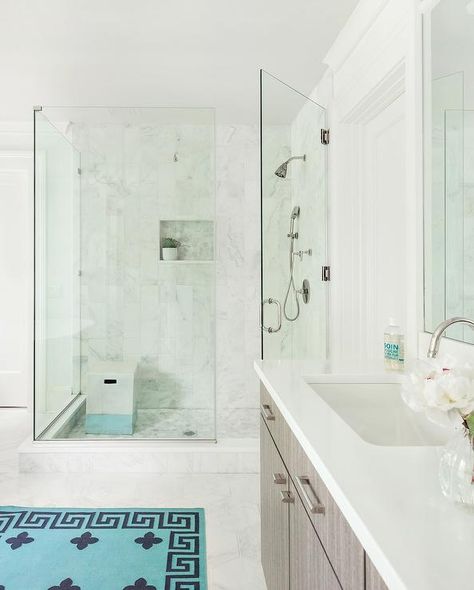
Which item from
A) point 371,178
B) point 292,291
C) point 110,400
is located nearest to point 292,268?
point 292,291

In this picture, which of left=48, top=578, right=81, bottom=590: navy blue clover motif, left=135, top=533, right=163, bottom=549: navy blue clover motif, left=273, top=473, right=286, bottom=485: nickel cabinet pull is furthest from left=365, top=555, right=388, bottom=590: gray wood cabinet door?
left=135, top=533, right=163, bottom=549: navy blue clover motif

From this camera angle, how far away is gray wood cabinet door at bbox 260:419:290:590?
153 cm

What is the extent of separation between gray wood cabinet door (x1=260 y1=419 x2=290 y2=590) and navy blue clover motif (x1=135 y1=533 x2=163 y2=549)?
0.62 m

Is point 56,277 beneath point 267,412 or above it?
above

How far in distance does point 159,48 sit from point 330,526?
A: 2656mm

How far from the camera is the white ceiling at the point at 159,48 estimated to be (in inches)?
96.5

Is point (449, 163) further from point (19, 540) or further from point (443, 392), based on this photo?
point (19, 540)

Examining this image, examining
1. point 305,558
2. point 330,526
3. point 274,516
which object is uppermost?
point 330,526

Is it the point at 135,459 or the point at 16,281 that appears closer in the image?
the point at 135,459

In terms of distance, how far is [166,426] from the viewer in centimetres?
349

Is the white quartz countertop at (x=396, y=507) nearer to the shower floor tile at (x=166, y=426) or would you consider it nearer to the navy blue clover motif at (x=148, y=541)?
the navy blue clover motif at (x=148, y=541)

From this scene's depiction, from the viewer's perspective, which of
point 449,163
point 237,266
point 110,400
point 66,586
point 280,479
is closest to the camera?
point 280,479

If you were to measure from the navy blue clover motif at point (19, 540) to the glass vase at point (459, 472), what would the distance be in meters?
2.19

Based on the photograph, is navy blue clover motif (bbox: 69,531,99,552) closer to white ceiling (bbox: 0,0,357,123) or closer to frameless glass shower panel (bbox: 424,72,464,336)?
frameless glass shower panel (bbox: 424,72,464,336)
